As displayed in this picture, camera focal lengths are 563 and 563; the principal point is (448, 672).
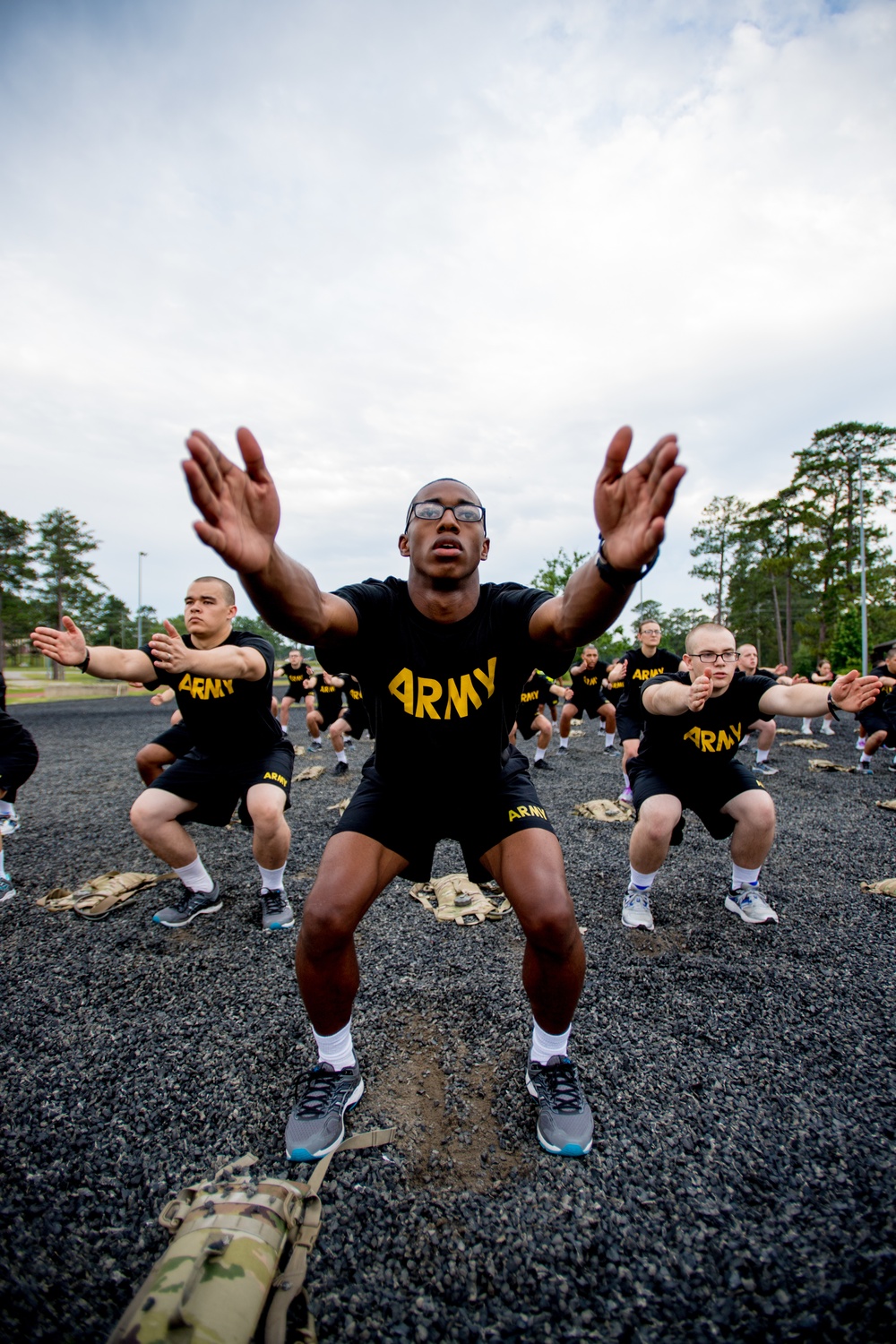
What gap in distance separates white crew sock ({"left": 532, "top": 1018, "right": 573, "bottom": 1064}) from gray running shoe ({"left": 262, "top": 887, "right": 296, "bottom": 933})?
2137mm

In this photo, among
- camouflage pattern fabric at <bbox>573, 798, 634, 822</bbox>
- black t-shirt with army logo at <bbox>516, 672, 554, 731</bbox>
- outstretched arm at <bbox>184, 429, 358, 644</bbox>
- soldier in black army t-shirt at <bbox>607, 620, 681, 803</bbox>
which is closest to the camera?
outstretched arm at <bbox>184, 429, 358, 644</bbox>

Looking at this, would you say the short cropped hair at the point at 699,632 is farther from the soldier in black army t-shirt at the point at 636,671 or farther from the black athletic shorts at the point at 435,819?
the soldier in black army t-shirt at the point at 636,671

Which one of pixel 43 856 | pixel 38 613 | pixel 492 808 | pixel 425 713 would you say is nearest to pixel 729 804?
pixel 492 808

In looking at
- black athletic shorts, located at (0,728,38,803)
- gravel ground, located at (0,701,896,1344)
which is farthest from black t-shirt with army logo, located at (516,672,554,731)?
black athletic shorts, located at (0,728,38,803)

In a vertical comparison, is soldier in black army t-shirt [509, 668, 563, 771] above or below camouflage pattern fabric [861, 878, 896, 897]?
above

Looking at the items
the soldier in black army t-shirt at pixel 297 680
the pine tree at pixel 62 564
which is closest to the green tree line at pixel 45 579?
the pine tree at pixel 62 564

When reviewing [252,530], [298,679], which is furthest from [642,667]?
[298,679]

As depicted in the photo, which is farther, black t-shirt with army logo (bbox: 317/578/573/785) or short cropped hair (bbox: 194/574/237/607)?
short cropped hair (bbox: 194/574/237/607)

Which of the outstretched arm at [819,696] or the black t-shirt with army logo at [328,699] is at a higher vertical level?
the outstretched arm at [819,696]

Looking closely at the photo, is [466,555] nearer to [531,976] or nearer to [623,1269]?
[531,976]

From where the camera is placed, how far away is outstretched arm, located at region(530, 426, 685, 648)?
1.80 metres

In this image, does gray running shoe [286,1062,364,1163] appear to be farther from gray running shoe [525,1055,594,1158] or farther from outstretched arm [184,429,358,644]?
outstretched arm [184,429,358,644]

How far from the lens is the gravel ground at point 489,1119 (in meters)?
1.59

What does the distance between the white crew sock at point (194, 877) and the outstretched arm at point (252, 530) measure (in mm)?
2871
